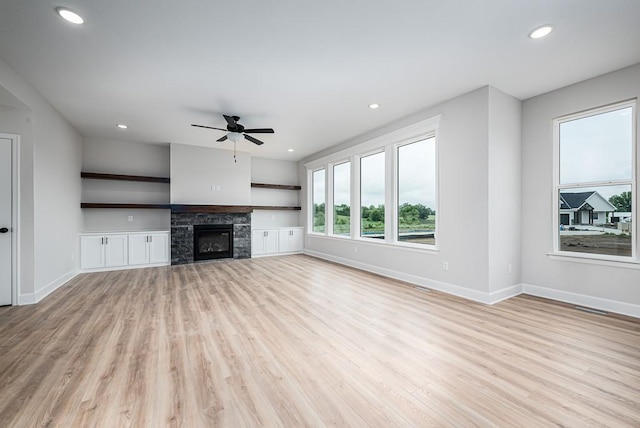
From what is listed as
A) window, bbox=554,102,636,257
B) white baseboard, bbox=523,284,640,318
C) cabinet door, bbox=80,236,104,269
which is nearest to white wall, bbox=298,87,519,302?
white baseboard, bbox=523,284,640,318

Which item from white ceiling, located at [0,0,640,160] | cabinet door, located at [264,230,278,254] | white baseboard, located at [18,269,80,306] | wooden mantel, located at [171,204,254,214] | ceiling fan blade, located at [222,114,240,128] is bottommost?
white baseboard, located at [18,269,80,306]

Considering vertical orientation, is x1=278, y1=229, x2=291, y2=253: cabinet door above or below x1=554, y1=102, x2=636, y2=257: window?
below

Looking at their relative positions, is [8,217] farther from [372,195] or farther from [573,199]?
[573,199]

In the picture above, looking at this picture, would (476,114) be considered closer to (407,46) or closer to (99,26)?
(407,46)

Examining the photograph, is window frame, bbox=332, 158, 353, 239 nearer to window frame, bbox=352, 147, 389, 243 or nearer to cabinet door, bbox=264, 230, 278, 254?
window frame, bbox=352, 147, 389, 243

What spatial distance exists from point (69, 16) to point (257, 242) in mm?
5803

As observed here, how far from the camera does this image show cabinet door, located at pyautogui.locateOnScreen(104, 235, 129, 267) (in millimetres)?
5746

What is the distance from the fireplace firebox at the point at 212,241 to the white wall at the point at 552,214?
244 inches

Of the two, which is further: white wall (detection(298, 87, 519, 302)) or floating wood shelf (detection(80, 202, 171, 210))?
floating wood shelf (detection(80, 202, 171, 210))

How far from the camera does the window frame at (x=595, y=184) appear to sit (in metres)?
3.14

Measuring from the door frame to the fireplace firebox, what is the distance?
3.18 m

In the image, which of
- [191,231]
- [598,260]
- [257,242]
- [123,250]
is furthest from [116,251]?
[598,260]

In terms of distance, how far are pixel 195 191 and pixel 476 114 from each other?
606cm

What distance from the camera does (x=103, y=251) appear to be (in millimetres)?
5711
